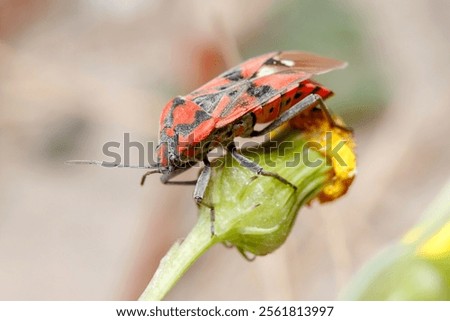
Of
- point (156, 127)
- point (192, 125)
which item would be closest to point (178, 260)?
point (192, 125)

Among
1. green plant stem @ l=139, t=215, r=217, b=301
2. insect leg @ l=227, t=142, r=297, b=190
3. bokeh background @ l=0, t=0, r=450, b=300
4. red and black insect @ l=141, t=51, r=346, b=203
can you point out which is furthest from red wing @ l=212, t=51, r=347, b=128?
bokeh background @ l=0, t=0, r=450, b=300

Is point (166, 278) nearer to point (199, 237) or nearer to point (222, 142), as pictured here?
point (199, 237)

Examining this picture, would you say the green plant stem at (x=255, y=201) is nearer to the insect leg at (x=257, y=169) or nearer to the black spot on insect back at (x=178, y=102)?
the insect leg at (x=257, y=169)

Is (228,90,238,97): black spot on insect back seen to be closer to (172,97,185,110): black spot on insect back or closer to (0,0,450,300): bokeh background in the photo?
(172,97,185,110): black spot on insect back

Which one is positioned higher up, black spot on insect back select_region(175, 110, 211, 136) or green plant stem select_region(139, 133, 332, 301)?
black spot on insect back select_region(175, 110, 211, 136)

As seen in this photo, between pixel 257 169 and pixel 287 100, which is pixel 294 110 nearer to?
pixel 287 100

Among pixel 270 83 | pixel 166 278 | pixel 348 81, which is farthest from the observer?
pixel 348 81

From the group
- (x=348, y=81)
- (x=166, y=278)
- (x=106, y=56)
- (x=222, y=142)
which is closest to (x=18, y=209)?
(x=106, y=56)
